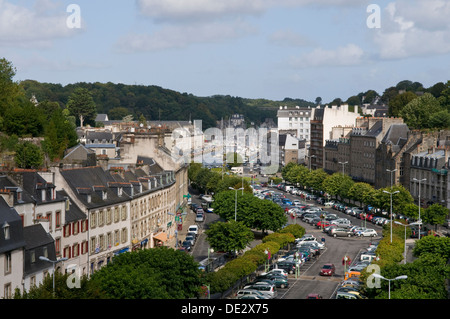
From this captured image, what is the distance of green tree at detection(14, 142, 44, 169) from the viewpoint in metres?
87.1

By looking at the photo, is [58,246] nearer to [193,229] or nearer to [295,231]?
[295,231]

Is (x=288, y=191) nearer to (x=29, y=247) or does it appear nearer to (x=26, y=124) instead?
(x=26, y=124)

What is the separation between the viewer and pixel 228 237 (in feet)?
268

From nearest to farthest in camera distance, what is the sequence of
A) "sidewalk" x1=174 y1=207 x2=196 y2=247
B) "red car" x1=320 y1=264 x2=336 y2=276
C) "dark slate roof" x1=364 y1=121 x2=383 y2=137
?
"red car" x1=320 y1=264 x2=336 y2=276 → "sidewalk" x1=174 y1=207 x2=196 y2=247 → "dark slate roof" x1=364 y1=121 x2=383 y2=137

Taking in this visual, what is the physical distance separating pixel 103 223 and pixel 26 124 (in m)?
33.9

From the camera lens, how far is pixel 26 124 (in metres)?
101

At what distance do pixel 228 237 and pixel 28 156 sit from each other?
77.1 ft

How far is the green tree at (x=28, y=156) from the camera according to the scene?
286ft

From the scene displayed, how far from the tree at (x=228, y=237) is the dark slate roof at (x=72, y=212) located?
59.0 feet

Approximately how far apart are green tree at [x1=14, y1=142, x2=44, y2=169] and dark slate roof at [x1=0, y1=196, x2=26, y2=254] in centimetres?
3356

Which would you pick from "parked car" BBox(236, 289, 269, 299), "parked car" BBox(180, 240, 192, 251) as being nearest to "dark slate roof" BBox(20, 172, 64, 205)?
"parked car" BBox(236, 289, 269, 299)

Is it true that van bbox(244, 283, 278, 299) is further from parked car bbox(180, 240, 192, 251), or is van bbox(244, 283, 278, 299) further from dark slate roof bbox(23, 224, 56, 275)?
parked car bbox(180, 240, 192, 251)

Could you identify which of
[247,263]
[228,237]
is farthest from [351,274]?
[228,237]
